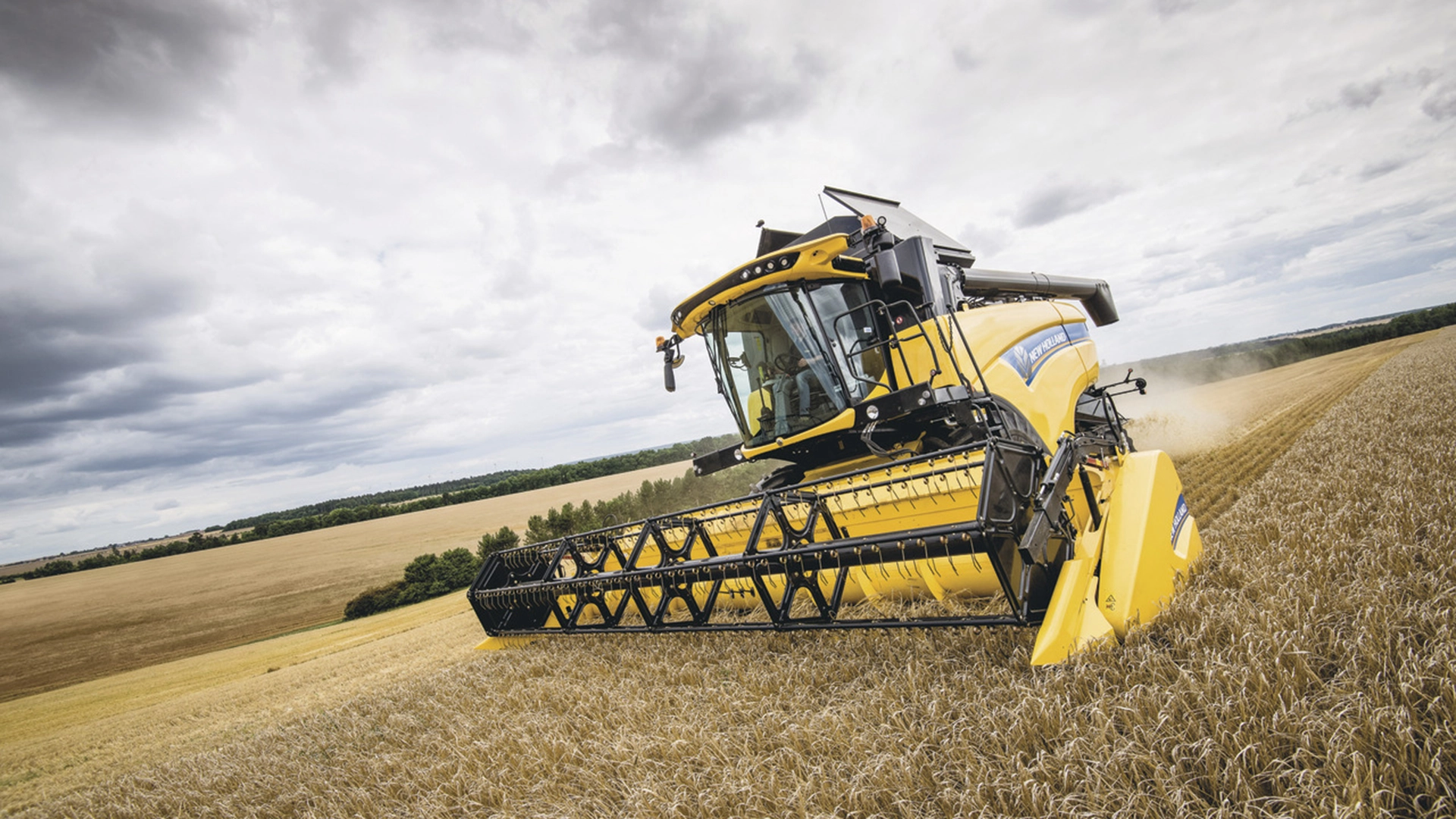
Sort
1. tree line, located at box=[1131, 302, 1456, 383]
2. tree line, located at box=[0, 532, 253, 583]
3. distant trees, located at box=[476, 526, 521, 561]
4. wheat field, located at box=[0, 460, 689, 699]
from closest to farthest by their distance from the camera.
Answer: wheat field, located at box=[0, 460, 689, 699] → distant trees, located at box=[476, 526, 521, 561] → tree line, located at box=[0, 532, 253, 583] → tree line, located at box=[1131, 302, 1456, 383]

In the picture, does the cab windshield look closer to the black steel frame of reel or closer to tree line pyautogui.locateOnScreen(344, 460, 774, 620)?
the black steel frame of reel

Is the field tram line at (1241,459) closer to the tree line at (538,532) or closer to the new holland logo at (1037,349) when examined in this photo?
the new holland logo at (1037,349)

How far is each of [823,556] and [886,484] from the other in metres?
0.58

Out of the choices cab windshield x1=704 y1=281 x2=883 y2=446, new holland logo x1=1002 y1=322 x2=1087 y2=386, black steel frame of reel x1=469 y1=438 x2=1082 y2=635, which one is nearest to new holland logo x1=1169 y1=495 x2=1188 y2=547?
black steel frame of reel x1=469 y1=438 x2=1082 y2=635

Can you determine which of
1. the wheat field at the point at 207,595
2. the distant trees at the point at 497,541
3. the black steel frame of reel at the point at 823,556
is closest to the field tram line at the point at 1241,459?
the black steel frame of reel at the point at 823,556

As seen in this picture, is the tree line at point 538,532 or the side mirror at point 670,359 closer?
the side mirror at point 670,359

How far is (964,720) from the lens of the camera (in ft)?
6.82

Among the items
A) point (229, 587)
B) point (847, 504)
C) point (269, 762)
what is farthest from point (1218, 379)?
point (229, 587)

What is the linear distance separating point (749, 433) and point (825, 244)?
167 centimetres

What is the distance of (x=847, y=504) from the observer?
367 centimetres

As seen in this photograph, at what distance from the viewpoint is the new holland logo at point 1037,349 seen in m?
4.58

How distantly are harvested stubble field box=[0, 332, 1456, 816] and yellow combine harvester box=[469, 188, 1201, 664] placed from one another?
0.26 m

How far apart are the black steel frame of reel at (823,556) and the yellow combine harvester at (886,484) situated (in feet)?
0.04

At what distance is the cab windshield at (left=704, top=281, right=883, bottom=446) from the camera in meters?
4.47
